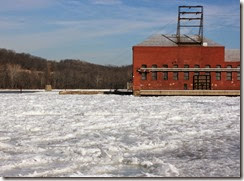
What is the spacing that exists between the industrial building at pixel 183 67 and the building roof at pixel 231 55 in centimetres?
91

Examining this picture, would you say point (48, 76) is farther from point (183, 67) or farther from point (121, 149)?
point (121, 149)

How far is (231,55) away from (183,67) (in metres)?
6.28

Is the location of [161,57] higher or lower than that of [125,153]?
higher

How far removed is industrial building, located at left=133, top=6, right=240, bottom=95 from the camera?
140 ft

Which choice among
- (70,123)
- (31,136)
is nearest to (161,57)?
(70,123)

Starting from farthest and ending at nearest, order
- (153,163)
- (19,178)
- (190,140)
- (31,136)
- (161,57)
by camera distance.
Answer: (161,57) < (31,136) < (190,140) < (153,163) < (19,178)

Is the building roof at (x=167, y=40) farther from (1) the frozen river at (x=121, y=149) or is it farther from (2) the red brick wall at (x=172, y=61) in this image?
(1) the frozen river at (x=121, y=149)

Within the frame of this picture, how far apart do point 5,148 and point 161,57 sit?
34.8 metres

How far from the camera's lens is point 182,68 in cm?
4250

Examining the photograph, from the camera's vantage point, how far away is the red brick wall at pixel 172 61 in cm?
4269

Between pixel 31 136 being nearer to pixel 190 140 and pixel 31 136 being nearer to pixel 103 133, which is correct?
Answer: pixel 103 133

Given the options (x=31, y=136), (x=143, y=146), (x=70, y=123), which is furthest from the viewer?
(x=70, y=123)

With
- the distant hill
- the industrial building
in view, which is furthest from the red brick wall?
the distant hill

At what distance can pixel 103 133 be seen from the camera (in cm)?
1123
